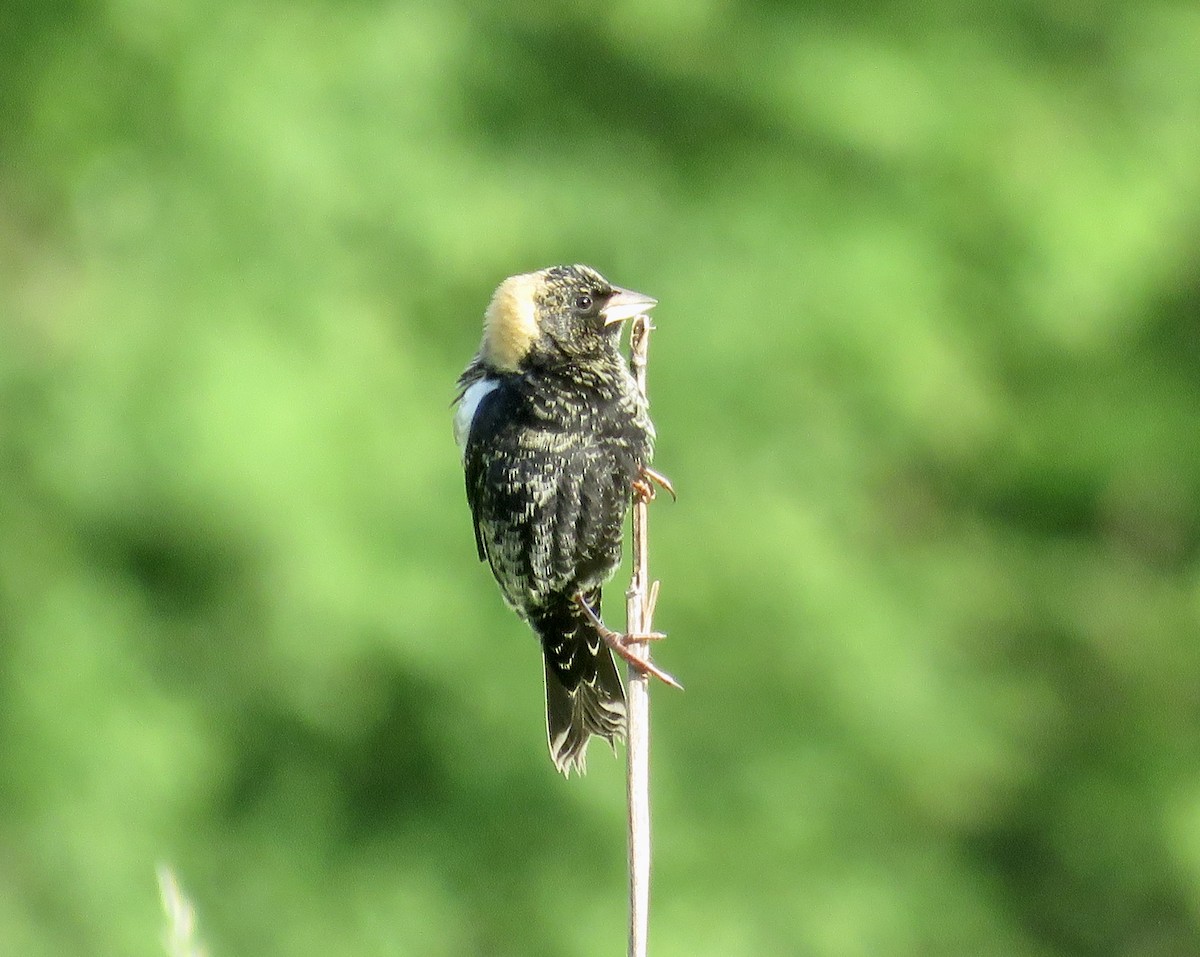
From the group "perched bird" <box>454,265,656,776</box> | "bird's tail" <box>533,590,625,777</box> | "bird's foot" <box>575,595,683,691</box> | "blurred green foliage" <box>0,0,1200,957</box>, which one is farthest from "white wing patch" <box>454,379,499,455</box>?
"blurred green foliage" <box>0,0,1200,957</box>

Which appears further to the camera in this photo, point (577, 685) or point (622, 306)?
point (577, 685)

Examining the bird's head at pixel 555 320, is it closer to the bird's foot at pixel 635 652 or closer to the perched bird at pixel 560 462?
the perched bird at pixel 560 462

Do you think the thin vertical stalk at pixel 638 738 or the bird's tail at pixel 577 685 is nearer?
the thin vertical stalk at pixel 638 738

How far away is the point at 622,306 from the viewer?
3.25 m

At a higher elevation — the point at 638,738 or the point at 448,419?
the point at 448,419

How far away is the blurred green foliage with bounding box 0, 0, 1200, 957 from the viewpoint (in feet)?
19.7

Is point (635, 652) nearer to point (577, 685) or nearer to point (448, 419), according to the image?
point (577, 685)

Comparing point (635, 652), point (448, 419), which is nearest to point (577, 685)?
point (635, 652)

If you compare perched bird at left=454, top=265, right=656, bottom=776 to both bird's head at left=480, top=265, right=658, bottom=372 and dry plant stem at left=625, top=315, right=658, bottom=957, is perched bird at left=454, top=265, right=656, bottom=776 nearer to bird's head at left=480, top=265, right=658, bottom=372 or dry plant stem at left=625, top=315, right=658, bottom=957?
bird's head at left=480, top=265, right=658, bottom=372

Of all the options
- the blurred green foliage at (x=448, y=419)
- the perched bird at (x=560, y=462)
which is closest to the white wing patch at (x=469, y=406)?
the perched bird at (x=560, y=462)

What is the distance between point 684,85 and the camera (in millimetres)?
6688

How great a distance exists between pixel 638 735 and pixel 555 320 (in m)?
1.17

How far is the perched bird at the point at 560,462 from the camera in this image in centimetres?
308

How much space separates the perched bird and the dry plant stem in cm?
21
